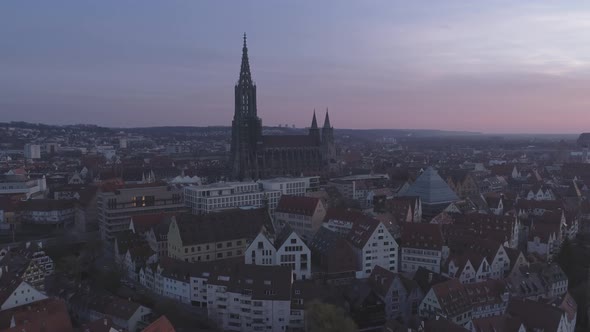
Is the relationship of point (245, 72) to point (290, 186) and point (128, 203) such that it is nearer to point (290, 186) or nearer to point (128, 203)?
point (290, 186)

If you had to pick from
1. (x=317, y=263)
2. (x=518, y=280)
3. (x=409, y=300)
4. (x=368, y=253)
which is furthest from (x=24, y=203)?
(x=518, y=280)

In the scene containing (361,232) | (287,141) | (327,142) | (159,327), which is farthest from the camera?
(327,142)

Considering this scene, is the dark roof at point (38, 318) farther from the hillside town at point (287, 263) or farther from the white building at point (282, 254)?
the white building at point (282, 254)

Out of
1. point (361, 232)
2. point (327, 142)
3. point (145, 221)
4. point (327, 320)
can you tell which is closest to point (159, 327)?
point (327, 320)

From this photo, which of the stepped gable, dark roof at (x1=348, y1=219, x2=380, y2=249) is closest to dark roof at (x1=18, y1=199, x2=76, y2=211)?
dark roof at (x1=348, y1=219, x2=380, y2=249)

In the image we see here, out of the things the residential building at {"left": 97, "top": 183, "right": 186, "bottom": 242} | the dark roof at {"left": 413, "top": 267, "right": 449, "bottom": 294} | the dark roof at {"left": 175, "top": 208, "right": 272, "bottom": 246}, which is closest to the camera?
the dark roof at {"left": 413, "top": 267, "right": 449, "bottom": 294}

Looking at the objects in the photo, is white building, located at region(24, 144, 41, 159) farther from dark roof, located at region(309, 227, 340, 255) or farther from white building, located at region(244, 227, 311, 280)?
white building, located at region(244, 227, 311, 280)

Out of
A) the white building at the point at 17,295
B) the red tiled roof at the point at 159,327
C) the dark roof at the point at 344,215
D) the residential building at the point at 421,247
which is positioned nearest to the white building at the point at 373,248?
the residential building at the point at 421,247
